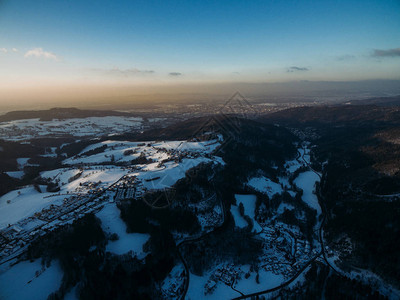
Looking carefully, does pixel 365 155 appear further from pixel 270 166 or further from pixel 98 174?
pixel 98 174

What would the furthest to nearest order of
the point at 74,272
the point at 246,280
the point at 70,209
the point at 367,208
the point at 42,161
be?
the point at 42,161, the point at 367,208, the point at 70,209, the point at 246,280, the point at 74,272

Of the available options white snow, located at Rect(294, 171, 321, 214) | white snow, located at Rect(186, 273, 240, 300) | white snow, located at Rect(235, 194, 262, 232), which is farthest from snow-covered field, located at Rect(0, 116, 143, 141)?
white snow, located at Rect(186, 273, 240, 300)

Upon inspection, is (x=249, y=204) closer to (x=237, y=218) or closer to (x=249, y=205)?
(x=249, y=205)

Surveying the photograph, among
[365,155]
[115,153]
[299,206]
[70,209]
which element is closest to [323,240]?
[299,206]

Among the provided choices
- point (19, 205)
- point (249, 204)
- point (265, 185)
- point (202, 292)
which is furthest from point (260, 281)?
point (19, 205)

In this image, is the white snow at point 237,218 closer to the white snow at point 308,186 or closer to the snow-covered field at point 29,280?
the white snow at point 308,186

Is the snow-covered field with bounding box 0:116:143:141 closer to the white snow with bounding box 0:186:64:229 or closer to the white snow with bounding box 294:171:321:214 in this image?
the white snow with bounding box 0:186:64:229

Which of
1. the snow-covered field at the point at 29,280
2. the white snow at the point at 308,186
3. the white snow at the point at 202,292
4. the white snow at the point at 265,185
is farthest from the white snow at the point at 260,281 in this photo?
the white snow at the point at 308,186
